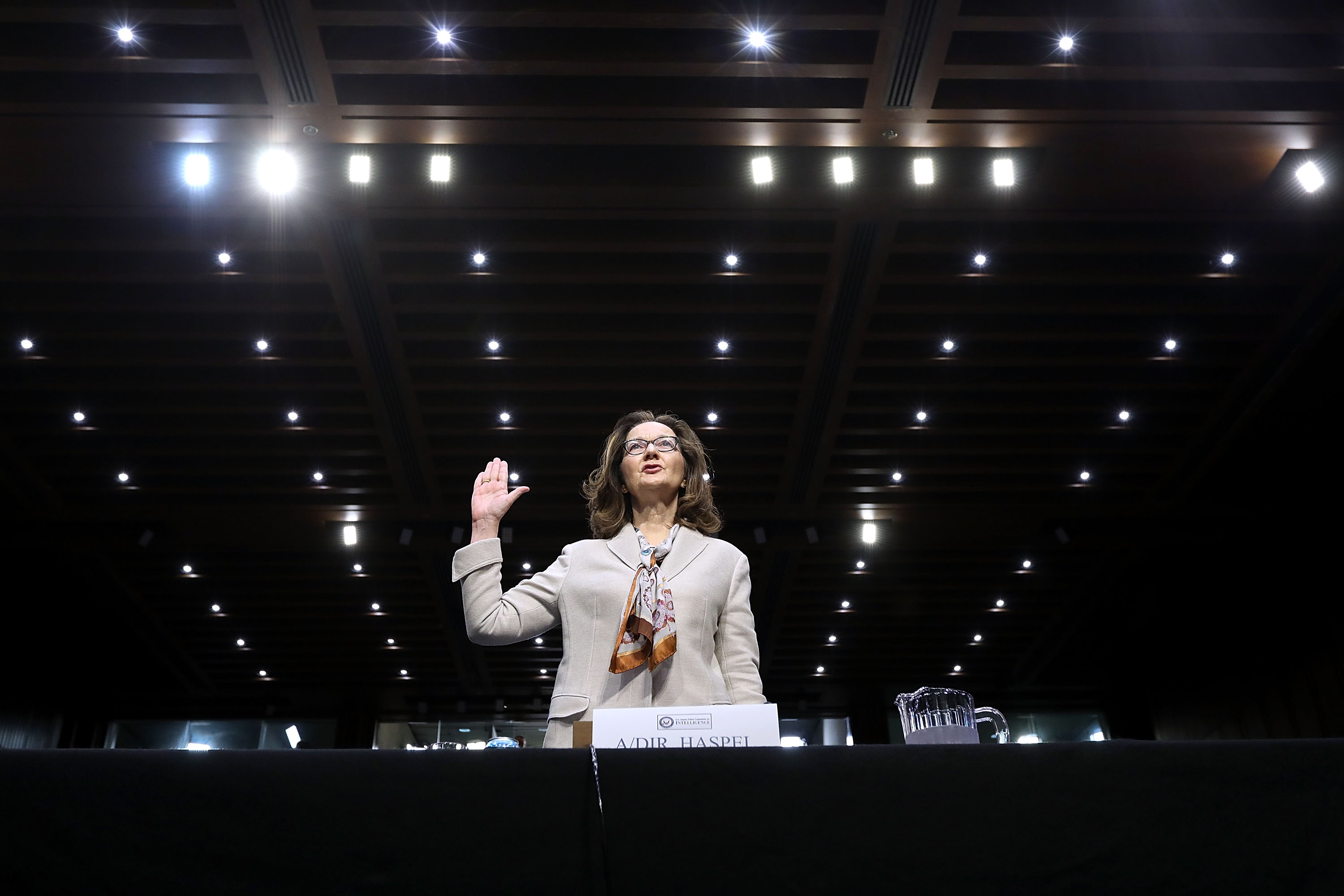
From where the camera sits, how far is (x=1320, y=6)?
20.5 ft

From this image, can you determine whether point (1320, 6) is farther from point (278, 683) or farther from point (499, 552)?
point (278, 683)

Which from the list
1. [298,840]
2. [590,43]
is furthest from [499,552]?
[590,43]

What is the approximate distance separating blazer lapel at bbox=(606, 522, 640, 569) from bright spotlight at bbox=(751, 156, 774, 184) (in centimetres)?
534

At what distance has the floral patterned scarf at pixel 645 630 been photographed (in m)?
1.99

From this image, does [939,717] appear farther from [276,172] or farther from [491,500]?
[276,172]

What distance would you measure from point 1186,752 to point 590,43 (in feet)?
20.1

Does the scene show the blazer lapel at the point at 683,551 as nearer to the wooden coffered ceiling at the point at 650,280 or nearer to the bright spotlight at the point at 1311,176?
the wooden coffered ceiling at the point at 650,280

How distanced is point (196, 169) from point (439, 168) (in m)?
1.72

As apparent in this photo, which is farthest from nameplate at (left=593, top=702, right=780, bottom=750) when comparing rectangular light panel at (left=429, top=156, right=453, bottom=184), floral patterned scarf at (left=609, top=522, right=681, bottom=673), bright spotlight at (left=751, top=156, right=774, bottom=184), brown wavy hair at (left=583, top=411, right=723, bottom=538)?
rectangular light panel at (left=429, top=156, right=453, bottom=184)

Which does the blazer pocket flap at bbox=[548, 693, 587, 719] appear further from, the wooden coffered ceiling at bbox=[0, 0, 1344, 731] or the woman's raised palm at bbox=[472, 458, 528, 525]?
the wooden coffered ceiling at bbox=[0, 0, 1344, 731]

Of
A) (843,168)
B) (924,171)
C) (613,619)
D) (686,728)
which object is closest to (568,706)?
(613,619)

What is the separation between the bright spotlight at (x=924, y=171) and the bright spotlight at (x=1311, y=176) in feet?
8.65

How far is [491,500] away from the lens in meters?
2.11

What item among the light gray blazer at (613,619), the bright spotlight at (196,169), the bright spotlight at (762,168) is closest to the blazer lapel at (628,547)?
the light gray blazer at (613,619)
